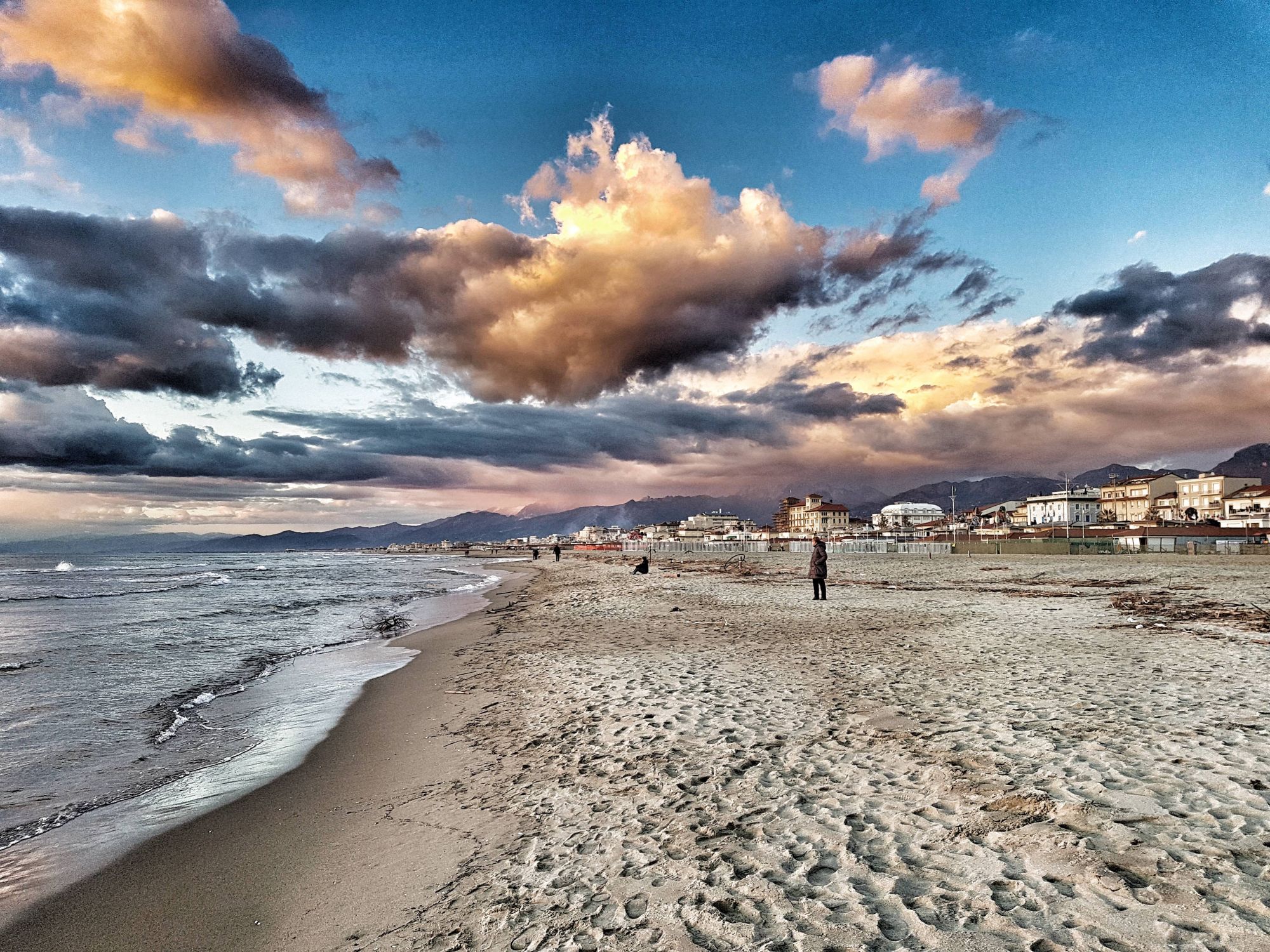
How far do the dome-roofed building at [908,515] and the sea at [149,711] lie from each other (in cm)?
14286

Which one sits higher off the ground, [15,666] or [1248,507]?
[1248,507]

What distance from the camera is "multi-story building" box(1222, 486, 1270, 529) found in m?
79.8

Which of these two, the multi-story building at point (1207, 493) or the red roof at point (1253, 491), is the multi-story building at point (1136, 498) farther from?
the red roof at point (1253, 491)

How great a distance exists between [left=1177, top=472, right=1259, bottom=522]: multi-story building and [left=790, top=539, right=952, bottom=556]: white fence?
56548 millimetres

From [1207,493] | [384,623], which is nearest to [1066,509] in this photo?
[1207,493]

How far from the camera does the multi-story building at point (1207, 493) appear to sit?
9962 centimetres

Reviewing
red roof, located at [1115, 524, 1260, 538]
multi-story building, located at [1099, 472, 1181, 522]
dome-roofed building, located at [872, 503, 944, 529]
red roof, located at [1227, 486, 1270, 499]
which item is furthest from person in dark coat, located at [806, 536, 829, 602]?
dome-roofed building, located at [872, 503, 944, 529]

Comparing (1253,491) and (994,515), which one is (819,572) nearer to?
(1253,491)

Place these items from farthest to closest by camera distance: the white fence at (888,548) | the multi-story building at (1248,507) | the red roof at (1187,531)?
the multi-story building at (1248,507)
the white fence at (888,548)
the red roof at (1187,531)

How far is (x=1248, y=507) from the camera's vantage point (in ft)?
295

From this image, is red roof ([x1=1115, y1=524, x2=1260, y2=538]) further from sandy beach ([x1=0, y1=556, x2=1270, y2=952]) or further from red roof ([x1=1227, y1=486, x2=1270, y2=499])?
sandy beach ([x1=0, y1=556, x2=1270, y2=952])

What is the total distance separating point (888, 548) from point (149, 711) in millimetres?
74499

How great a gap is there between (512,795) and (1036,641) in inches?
454

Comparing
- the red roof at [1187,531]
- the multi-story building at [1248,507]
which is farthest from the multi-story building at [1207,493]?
the red roof at [1187,531]
